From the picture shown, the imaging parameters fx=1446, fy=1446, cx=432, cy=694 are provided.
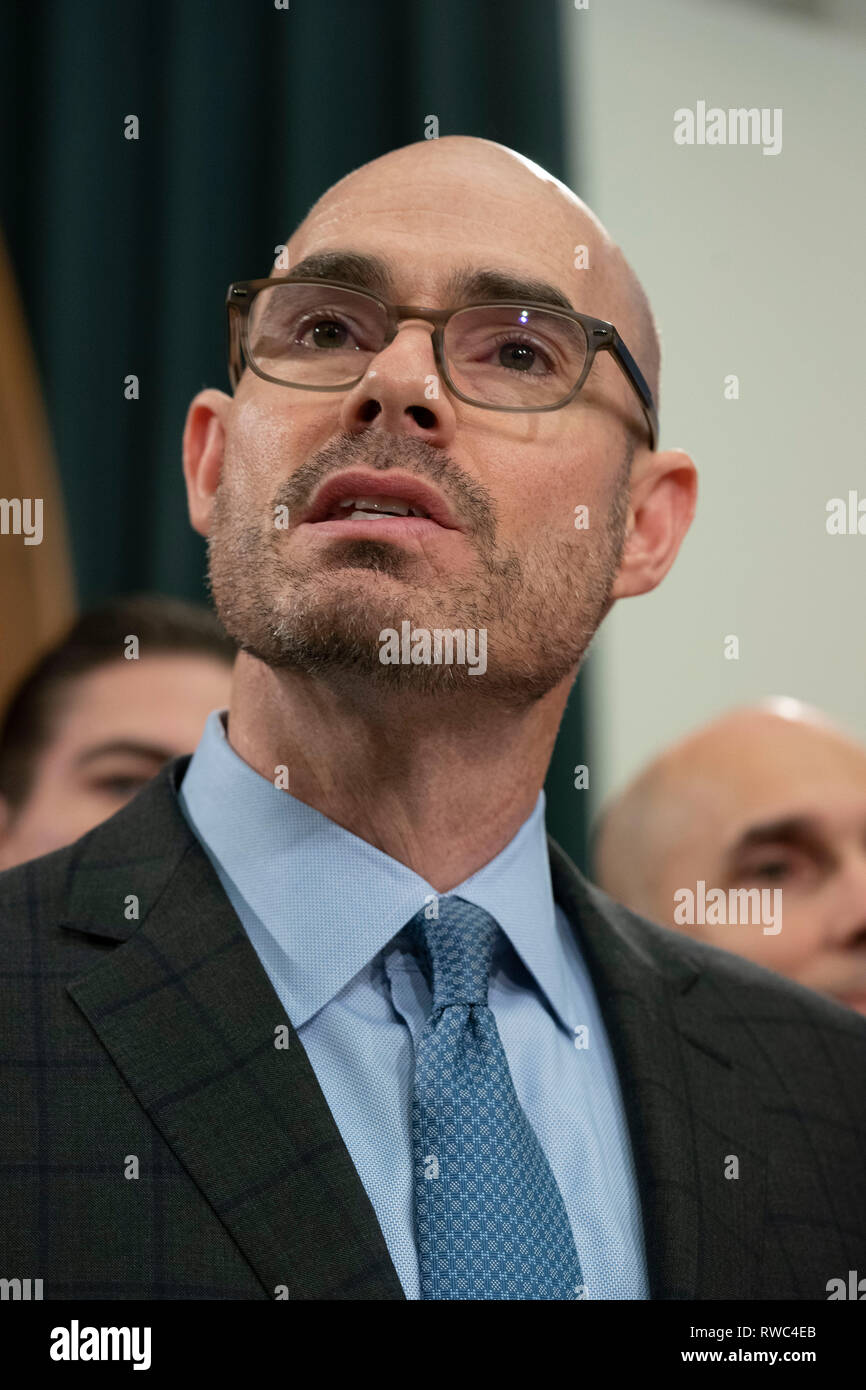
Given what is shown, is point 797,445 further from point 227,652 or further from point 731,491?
point 227,652

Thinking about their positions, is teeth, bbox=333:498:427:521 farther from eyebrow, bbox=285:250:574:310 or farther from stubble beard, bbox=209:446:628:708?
eyebrow, bbox=285:250:574:310

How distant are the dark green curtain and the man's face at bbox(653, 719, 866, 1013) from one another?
376mm

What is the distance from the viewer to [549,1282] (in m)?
0.97

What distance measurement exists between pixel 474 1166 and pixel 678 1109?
0.71 ft

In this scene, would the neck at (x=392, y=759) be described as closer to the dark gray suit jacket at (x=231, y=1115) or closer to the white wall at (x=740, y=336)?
the dark gray suit jacket at (x=231, y=1115)

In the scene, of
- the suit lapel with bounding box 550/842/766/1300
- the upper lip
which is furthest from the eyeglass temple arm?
the suit lapel with bounding box 550/842/766/1300

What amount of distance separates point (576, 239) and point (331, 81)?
1.22 m

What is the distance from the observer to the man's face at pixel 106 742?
175 cm

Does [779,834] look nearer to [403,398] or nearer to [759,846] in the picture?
[759,846]

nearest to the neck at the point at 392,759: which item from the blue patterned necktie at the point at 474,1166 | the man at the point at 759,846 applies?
the blue patterned necktie at the point at 474,1166

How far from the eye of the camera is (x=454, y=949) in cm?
107

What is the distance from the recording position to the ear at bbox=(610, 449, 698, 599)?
132 centimetres

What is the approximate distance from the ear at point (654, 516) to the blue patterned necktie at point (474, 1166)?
0.42 meters

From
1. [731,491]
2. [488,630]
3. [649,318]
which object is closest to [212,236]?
[731,491]
